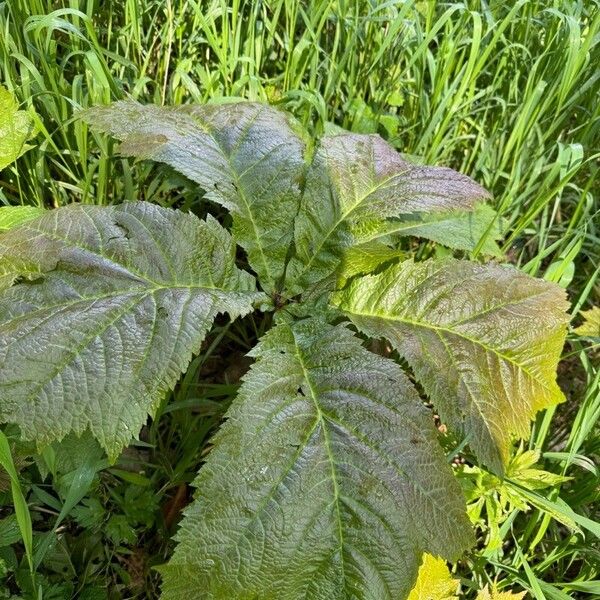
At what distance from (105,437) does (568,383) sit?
1.50 meters

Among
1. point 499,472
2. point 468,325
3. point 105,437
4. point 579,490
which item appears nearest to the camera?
point 105,437

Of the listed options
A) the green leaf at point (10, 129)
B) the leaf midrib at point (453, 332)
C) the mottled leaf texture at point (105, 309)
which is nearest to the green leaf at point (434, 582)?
the leaf midrib at point (453, 332)

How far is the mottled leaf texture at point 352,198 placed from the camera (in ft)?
5.26

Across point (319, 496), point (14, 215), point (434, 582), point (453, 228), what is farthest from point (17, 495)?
point (453, 228)

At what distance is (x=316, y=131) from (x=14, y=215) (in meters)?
0.91

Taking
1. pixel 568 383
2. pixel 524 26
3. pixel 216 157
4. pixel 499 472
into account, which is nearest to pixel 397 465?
pixel 499 472

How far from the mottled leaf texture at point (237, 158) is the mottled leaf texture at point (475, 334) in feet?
0.76

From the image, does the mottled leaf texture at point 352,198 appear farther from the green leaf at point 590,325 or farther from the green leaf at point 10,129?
the green leaf at point 10,129

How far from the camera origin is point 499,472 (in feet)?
4.41

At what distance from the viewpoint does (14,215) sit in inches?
65.9

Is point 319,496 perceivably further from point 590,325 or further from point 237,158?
point 590,325

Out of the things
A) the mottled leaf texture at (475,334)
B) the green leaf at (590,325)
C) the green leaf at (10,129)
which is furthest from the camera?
the green leaf at (590,325)

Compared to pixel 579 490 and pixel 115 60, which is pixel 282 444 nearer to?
pixel 579 490

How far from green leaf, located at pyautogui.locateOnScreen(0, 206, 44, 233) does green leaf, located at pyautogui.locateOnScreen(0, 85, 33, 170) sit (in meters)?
0.12
